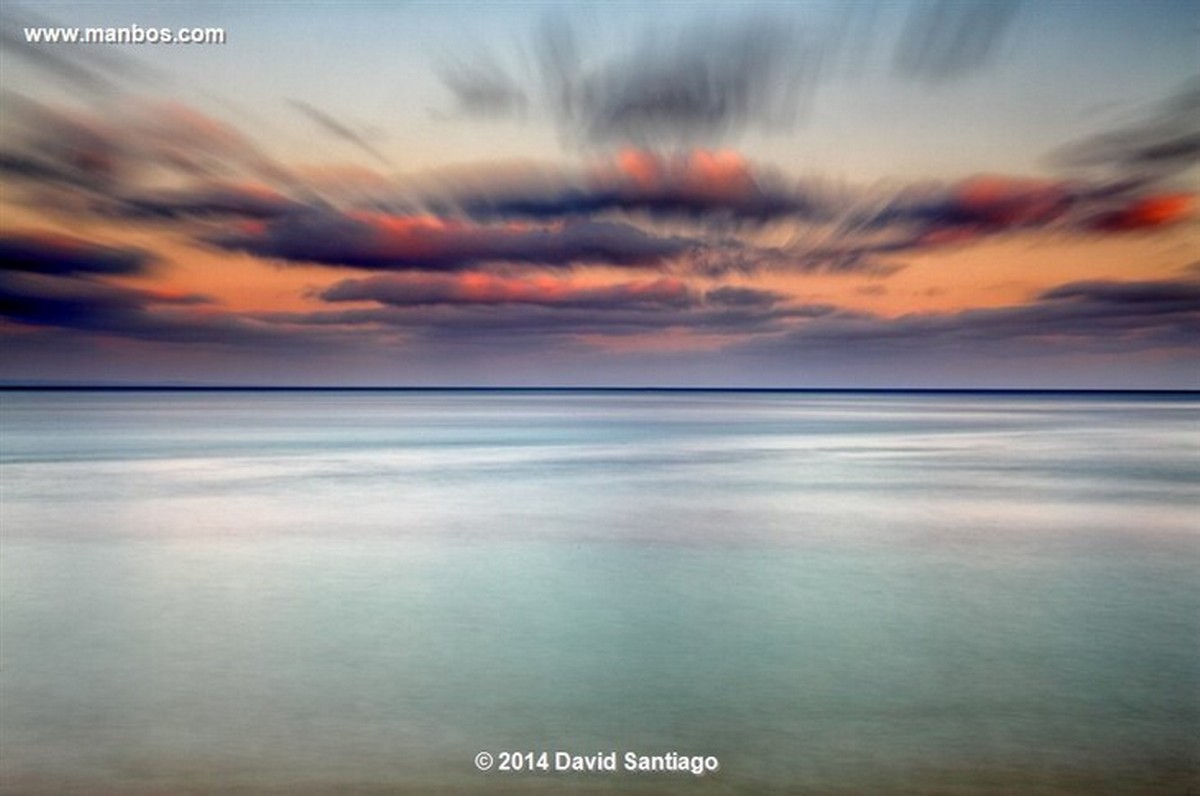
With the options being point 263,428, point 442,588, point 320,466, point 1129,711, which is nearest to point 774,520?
point 442,588

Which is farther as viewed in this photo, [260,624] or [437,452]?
[437,452]

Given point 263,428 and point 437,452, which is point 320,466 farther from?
point 263,428

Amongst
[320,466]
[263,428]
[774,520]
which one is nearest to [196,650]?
[774,520]

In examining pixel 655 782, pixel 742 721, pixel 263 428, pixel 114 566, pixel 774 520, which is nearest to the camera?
pixel 655 782

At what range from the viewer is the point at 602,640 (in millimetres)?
5578

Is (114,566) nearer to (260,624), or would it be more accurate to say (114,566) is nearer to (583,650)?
(260,624)

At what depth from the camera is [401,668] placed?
5094mm

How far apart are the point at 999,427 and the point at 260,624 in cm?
3001

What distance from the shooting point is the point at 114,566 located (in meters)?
7.65

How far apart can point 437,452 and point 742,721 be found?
16243 mm

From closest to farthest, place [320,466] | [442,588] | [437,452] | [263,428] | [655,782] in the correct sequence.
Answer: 1. [655,782]
2. [442,588]
3. [320,466]
4. [437,452]
5. [263,428]

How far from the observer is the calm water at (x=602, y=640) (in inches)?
164

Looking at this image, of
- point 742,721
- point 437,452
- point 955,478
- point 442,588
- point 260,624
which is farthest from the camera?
point 437,452

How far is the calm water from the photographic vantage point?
4164 mm
